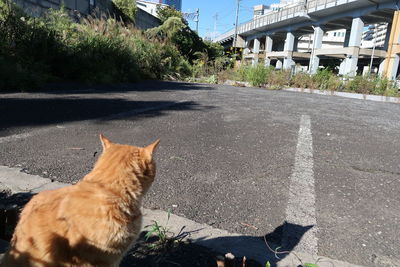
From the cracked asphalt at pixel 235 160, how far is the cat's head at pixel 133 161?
58cm

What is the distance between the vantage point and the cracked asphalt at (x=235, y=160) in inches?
81.4

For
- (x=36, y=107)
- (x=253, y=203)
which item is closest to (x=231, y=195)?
(x=253, y=203)

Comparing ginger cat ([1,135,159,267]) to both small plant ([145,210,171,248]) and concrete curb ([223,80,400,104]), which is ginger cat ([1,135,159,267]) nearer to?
small plant ([145,210,171,248])

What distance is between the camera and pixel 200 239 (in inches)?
69.6

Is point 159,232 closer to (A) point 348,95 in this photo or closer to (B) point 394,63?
(A) point 348,95

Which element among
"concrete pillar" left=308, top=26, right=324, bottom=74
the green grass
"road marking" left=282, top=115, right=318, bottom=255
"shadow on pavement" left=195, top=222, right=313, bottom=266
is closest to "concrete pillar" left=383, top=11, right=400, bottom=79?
"concrete pillar" left=308, top=26, right=324, bottom=74

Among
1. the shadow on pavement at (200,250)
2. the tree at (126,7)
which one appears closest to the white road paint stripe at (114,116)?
the shadow on pavement at (200,250)

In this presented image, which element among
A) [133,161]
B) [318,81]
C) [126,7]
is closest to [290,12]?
[126,7]

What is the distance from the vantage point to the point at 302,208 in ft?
7.66

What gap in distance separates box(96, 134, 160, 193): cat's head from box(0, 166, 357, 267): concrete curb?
57 cm

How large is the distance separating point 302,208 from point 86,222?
69.6 inches

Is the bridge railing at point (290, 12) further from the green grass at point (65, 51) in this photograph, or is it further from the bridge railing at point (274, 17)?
the green grass at point (65, 51)

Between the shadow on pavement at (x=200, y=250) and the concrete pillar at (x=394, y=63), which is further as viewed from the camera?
the concrete pillar at (x=394, y=63)

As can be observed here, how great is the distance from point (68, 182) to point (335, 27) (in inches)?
1764
